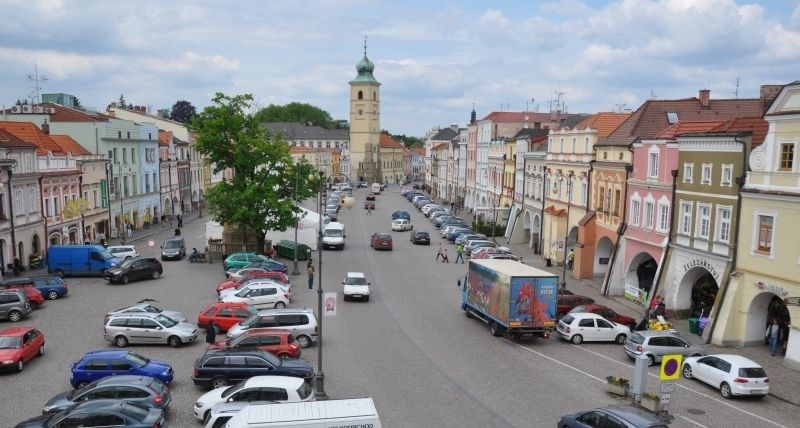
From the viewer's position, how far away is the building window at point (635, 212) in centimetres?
3697

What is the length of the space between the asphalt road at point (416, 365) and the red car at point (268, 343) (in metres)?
1.06

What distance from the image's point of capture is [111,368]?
A: 20.4 m

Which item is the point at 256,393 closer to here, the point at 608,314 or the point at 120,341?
the point at 120,341

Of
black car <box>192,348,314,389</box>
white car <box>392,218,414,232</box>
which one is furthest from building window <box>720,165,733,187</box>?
white car <box>392,218,414,232</box>

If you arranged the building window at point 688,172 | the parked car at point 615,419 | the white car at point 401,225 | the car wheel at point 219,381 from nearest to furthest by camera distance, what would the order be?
the parked car at point 615,419 → the car wheel at point 219,381 → the building window at point 688,172 → the white car at point 401,225

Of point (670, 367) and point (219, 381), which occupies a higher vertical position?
point (670, 367)

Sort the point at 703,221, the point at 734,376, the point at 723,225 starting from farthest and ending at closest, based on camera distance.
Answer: the point at 703,221
the point at 723,225
the point at 734,376

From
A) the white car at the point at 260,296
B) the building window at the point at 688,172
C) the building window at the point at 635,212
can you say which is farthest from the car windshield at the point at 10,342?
the building window at the point at 635,212

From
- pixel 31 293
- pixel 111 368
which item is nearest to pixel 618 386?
pixel 111 368

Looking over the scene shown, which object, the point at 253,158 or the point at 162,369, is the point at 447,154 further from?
the point at 162,369

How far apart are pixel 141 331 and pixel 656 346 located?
19.5 meters

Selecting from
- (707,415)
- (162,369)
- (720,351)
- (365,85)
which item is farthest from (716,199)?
(365,85)

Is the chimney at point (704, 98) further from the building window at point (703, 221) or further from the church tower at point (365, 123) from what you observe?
the church tower at point (365, 123)

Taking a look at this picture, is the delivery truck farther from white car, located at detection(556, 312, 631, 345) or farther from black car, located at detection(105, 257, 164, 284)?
black car, located at detection(105, 257, 164, 284)
